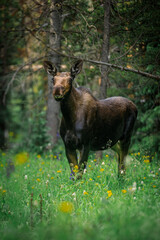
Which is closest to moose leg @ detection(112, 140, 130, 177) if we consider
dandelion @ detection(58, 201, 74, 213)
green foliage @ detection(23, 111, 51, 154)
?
dandelion @ detection(58, 201, 74, 213)

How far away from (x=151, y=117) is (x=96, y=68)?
2355 mm

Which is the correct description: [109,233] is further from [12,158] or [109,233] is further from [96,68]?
[12,158]

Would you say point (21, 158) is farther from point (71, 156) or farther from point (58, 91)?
point (58, 91)

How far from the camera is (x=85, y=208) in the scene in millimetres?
3926

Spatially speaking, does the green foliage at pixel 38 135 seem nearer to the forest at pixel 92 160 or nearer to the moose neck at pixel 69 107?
the forest at pixel 92 160

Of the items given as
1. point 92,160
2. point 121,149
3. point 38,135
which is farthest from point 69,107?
point 38,135

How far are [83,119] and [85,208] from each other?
1848mm

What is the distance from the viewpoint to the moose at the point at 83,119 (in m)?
5.09

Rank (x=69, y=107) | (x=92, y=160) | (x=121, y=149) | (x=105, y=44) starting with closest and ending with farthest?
(x=69, y=107) → (x=121, y=149) → (x=92, y=160) → (x=105, y=44)

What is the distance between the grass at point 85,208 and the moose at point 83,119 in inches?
13.9

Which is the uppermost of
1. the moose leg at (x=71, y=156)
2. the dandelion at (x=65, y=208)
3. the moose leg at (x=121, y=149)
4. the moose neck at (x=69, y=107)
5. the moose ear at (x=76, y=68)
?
the moose ear at (x=76, y=68)

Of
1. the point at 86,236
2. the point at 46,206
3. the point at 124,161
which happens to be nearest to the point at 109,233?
the point at 86,236

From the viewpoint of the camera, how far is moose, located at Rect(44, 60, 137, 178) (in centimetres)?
509

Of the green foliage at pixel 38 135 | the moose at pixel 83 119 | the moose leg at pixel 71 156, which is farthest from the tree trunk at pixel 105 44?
the green foliage at pixel 38 135
